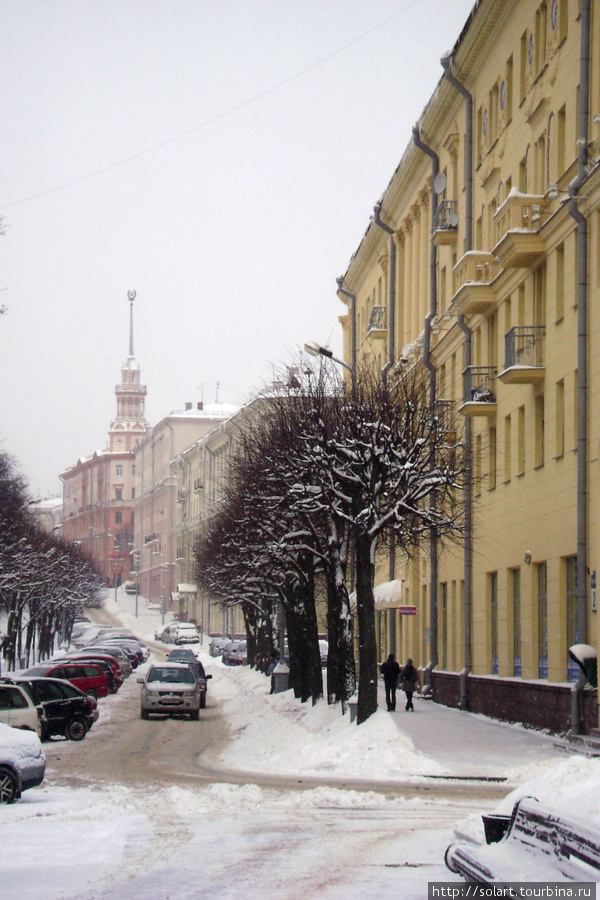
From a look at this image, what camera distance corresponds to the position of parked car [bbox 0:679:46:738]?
22.9 meters

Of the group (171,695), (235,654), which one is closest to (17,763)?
(171,695)

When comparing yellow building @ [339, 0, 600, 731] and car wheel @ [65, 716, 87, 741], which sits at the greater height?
yellow building @ [339, 0, 600, 731]

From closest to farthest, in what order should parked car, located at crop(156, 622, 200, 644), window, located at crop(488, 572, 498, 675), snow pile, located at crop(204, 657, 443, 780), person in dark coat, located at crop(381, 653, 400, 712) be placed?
snow pile, located at crop(204, 657, 443, 780)
person in dark coat, located at crop(381, 653, 400, 712)
window, located at crop(488, 572, 498, 675)
parked car, located at crop(156, 622, 200, 644)

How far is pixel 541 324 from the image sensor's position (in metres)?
29.4

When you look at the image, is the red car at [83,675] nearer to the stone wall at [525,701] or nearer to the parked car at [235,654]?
the stone wall at [525,701]

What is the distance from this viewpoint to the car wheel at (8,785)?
53.7 feet

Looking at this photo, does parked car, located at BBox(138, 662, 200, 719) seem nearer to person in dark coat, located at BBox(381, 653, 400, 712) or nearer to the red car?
the red car

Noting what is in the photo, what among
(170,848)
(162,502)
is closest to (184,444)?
(162,502)

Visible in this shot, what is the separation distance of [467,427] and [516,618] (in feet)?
20.5

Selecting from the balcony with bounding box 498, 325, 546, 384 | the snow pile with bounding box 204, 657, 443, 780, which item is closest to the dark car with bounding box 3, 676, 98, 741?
the snow pile with bounding box 204, 657, 443, 780

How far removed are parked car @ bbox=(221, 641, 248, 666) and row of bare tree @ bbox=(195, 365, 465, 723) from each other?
3418cm

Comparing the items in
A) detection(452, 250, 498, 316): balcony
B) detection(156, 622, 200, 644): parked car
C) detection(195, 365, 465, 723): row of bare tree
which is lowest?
detection(156, 622, 200, 644): parked car

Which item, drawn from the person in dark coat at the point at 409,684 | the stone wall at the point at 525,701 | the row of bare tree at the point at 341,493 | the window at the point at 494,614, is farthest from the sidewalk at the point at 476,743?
the window at the point at 494,614

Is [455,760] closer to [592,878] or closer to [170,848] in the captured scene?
[170,848]
